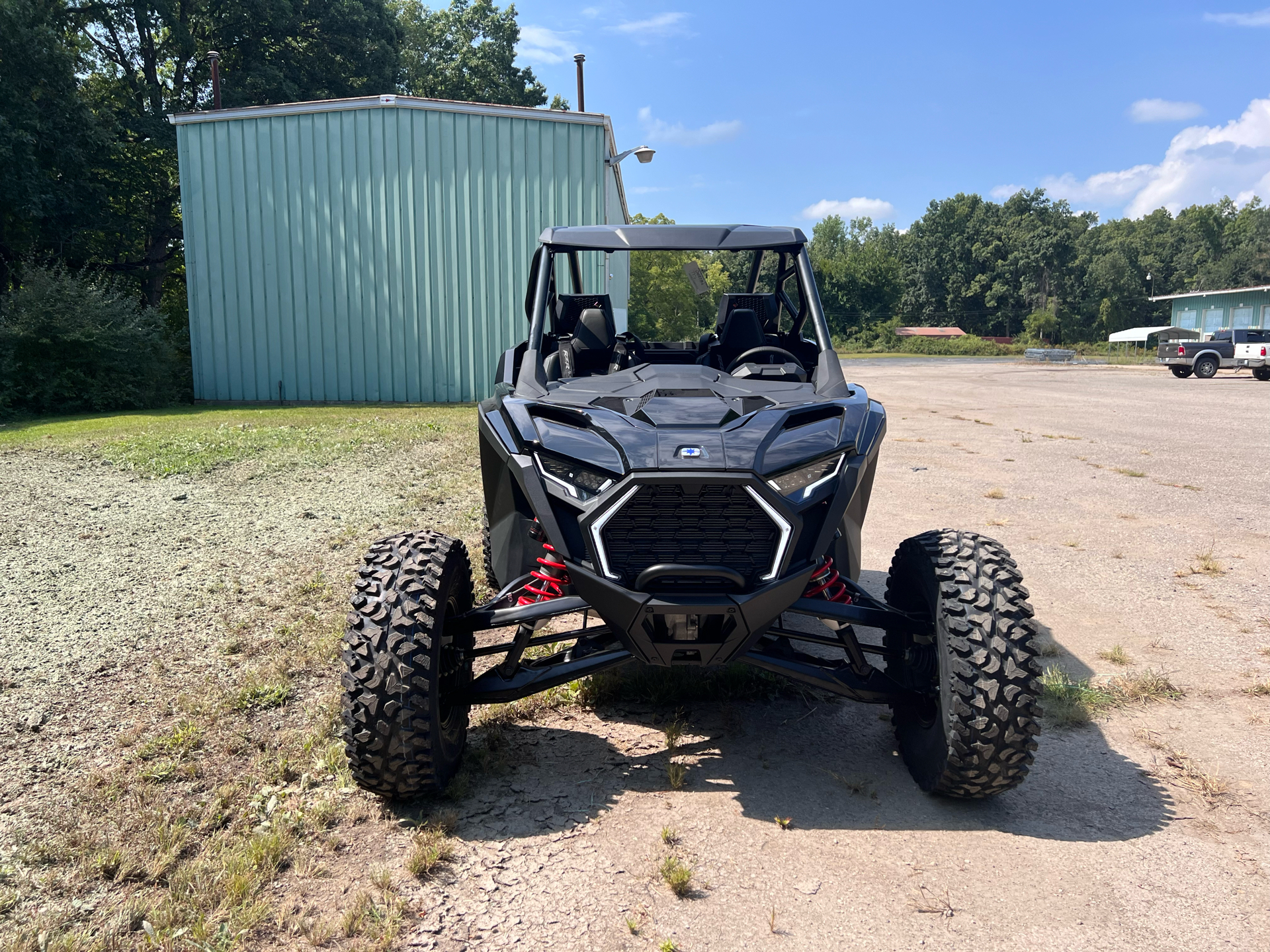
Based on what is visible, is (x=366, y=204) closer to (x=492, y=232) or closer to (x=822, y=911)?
(x=492, y=232)

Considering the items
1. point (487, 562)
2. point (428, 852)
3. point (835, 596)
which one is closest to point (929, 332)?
point (487, 562)

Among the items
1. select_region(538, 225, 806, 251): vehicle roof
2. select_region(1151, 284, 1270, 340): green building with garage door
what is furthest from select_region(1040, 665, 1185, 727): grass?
select_region(1151, 284, 1270, 340): green building with garage door

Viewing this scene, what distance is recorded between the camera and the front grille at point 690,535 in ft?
9.56

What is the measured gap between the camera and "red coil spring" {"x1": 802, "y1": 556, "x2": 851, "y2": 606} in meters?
3.28

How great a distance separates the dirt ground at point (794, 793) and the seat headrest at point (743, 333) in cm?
185

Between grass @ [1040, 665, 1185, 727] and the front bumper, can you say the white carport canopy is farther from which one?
the front bumper

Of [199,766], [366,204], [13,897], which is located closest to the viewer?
[13,897]

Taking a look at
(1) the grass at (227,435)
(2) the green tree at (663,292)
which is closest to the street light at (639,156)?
(1) the grass at (227,435)

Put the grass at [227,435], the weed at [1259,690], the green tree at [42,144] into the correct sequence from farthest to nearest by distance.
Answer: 1. the green tree at [42,144]
2. the grass at [227,435]
3. the weed at [1259,690]

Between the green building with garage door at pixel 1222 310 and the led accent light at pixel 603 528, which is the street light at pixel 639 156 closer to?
the led accent light at pixel 603 528

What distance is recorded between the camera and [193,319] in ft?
58.6

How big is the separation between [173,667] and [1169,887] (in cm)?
420

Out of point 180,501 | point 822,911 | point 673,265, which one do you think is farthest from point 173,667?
point 673,265

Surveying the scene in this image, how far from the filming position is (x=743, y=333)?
183 inches
